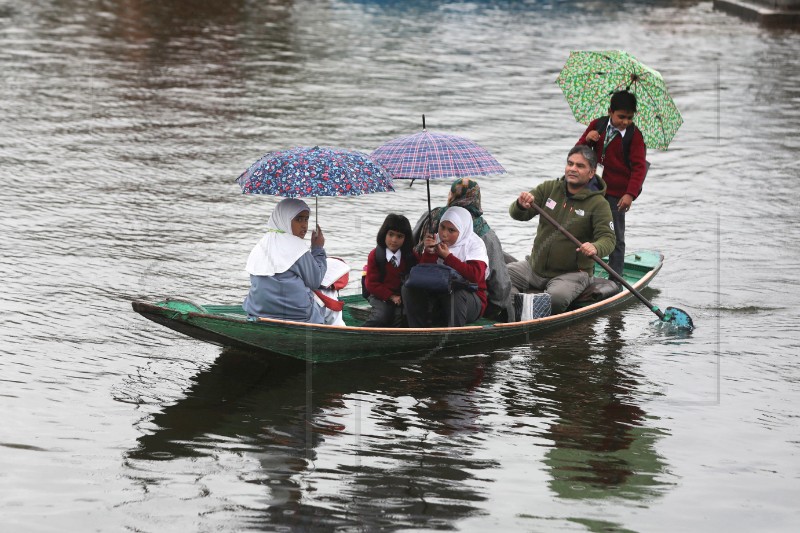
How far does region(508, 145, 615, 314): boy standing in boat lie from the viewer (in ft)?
31.9

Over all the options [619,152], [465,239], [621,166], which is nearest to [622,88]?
[619,152]

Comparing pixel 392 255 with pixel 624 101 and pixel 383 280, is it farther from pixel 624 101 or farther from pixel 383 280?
pixel 624 101

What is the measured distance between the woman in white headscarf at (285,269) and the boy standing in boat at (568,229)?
2.05 metres

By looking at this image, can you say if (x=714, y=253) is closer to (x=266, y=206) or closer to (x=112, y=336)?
(x=266, y=206)

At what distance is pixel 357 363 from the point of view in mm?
8969

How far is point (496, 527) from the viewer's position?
21.3 ft

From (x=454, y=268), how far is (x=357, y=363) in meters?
1.01

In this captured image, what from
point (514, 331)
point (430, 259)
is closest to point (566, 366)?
point (514, 331)

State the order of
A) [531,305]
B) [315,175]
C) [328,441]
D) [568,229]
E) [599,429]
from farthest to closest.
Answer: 1. [568,229]
2. [531,305]
3. [315,175]
4. [599,429]
5. [328,441]

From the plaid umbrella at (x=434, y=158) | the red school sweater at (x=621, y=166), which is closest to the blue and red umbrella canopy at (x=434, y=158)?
the plaid umbrella at (x=434, y=158)

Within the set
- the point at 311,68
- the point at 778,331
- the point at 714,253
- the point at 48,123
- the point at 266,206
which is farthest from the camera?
the point at 311,68

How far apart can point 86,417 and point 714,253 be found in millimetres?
7109

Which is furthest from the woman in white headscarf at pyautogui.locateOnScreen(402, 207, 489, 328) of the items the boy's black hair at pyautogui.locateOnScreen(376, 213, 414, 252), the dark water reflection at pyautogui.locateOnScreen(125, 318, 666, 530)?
the dark water reflection at pyautogui.locateOnScreen(125, 318, 666, 530)

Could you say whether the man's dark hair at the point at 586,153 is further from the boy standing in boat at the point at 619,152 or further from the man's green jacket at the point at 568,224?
the boy standing in boat at the point at 619,152
